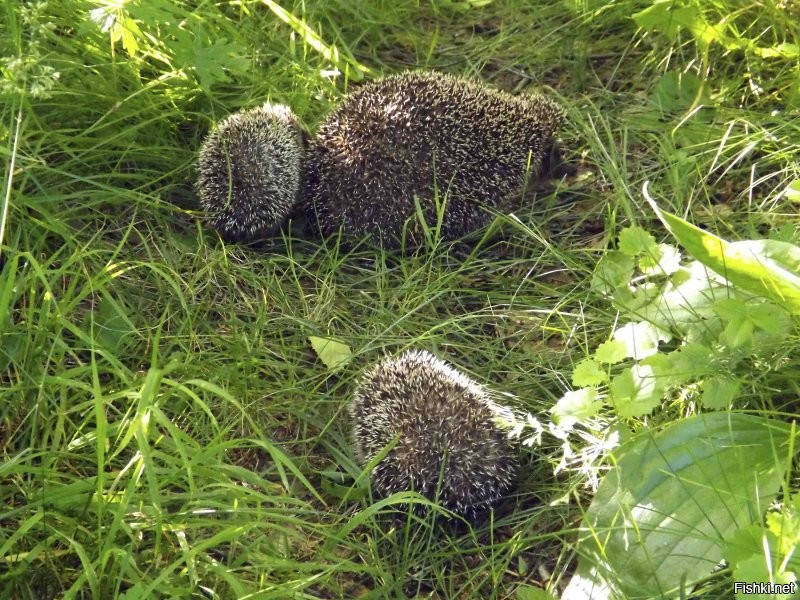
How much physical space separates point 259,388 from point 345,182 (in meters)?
1.26

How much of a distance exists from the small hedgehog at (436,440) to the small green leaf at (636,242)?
2.60 feet

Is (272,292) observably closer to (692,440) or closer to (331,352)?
(331,352)

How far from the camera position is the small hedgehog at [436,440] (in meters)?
3.09

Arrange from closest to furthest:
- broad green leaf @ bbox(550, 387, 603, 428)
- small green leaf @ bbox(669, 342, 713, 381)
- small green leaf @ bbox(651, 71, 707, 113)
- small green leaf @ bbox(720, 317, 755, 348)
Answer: small green leaf @ bbox(720, 317, 755, 348) → small green leaf @ bbox(669, 342, 713, 381) → broad green leaf @ bbox(550, 387, 603, 428) → small green leaf @ bbox(651, 71, 707, 113)

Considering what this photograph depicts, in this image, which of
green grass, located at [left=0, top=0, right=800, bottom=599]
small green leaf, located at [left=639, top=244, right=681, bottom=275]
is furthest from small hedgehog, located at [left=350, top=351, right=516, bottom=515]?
small green leaf, located at [left=639, top=244, right=681, bottom=275]

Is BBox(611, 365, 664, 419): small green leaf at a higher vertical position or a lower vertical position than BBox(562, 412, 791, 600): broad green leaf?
higher

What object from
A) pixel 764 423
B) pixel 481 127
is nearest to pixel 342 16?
pixel 481 127

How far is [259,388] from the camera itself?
359 cm

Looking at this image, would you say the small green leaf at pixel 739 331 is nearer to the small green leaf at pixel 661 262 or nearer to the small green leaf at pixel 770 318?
the small green leaf at pixel 770 318

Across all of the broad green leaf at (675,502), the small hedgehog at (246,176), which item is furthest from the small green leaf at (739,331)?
the small hedgehog at (246,176)

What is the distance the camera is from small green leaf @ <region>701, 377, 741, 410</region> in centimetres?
280

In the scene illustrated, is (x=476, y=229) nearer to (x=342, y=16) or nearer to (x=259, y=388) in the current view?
(x=259, y=388)

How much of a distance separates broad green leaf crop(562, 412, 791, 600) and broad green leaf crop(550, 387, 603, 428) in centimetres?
17

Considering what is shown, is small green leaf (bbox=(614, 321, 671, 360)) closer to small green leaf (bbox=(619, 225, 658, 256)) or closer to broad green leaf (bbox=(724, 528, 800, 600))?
small green leaf (bbox=(619, 225, 658, 256))
